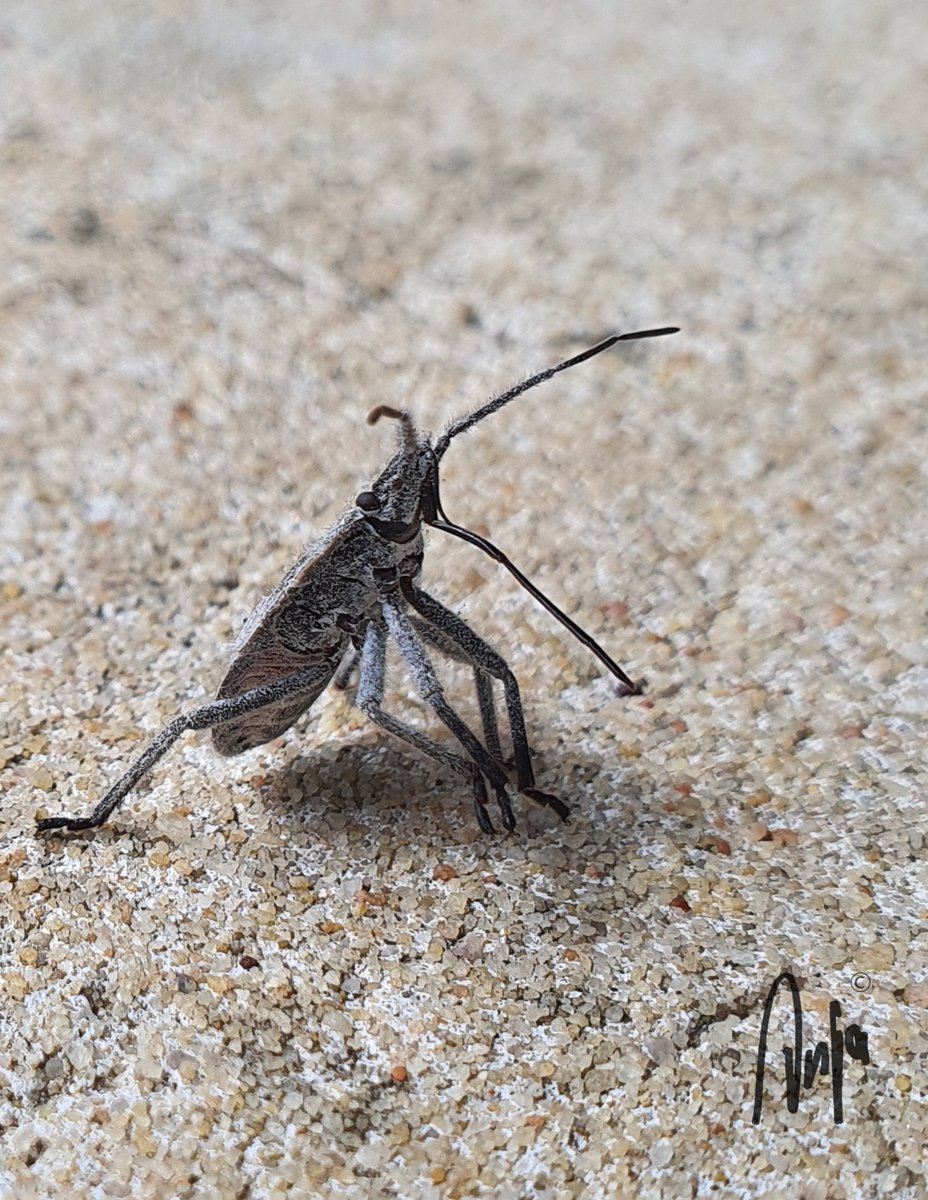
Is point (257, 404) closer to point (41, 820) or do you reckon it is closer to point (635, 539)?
point (635, 539)

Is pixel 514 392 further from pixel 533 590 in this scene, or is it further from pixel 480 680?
pixel 480 680

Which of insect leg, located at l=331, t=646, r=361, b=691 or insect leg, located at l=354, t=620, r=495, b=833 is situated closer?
insect leg, located at l=354, t=620, r=495, b=833

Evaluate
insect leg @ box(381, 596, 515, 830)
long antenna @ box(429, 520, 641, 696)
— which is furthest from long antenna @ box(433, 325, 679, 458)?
insect leg @ box(381, 596, 515, 830)

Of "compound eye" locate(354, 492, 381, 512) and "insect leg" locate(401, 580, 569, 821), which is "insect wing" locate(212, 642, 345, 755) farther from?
"compound eye" locate(354, 492, 381, 512)

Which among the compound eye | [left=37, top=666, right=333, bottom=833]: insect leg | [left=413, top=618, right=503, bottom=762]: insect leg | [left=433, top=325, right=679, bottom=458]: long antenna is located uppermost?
[left=433, top=325, right=679, bottom=458]: long antenna

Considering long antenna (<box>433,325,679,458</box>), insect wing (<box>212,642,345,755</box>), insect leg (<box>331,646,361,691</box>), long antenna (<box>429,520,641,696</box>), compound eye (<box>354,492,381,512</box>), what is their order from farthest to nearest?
1. insect leg (<box>331,646,361,691</box>)
2. insect wing (<box>212,642,345,755</box>)
3. compound eye (<box>354,492,381,512</box>)
4. long antenna (<box>433,325,679,458</box>)
5. long antenna (<box>429,520,641,696</box>)

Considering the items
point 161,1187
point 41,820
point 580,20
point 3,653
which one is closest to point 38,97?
point 580,20
